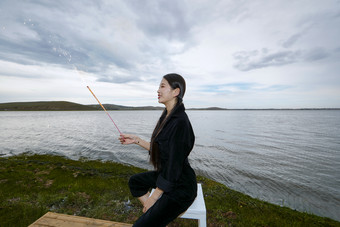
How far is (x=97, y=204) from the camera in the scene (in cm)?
705

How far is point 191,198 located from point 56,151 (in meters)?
24.1

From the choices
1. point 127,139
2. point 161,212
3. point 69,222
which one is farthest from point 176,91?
point 69,222

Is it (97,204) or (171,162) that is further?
(97,204)

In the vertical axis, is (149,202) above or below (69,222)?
above

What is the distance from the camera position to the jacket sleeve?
9.05 feet

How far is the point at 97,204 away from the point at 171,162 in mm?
6120

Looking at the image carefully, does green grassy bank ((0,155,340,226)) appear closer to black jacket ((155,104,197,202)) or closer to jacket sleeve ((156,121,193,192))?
black jacket ((155,104,197,202))

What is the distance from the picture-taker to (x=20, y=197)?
7543mm

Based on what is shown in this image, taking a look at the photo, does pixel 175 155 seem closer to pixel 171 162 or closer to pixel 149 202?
pixel 171 162

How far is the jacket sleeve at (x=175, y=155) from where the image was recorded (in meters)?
2.76

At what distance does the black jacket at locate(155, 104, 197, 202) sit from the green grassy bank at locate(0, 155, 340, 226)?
143 inches

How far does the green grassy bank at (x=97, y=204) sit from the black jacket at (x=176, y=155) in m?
3.62

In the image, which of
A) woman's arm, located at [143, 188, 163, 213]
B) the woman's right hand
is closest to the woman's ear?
the woman's right hand

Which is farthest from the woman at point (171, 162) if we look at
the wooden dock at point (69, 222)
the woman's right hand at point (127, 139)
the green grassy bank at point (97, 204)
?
the green grassy bank at point (97, 204)
